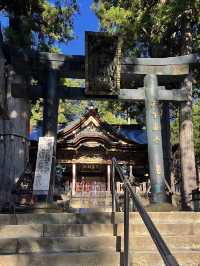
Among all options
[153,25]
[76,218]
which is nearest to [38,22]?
[153,25]

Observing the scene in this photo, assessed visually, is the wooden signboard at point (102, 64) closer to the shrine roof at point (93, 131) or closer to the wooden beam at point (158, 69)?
the wooden beam at point (158, 69)

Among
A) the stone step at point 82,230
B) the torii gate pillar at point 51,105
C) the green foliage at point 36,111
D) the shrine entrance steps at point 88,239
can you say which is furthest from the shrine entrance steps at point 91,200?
the stone step at point 82,230

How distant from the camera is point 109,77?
912 centimetres

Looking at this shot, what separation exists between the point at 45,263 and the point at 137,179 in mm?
19442

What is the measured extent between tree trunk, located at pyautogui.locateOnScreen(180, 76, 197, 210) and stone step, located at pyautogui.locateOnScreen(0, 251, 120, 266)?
916cm

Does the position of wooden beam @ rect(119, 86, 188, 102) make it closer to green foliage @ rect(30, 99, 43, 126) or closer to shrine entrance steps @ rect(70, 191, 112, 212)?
green foliage @ rect(30, 99, 43, 126)

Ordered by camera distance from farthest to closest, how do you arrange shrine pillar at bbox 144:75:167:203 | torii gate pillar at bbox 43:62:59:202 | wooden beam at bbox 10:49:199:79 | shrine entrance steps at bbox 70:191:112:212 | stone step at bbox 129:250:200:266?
shrine entrance steps at bbox 70:191:112:212
wooden beam at bbox 10:49:199:79
torii gate pillar at bbox 43:62:59:202
shrine pillar at bbox 144:75:167:203
stone step at bbox 129:250:200:266

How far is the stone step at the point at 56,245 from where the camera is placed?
429 cm

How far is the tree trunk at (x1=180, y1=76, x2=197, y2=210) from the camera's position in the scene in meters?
13.1

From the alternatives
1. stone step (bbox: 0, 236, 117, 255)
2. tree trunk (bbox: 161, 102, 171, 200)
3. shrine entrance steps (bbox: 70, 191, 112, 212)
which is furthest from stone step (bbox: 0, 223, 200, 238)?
shrine entrance steps (bbox: 70, 191, 112, 212)

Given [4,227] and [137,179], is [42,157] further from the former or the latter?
[137,179]

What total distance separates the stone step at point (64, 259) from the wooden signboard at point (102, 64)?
5.38m

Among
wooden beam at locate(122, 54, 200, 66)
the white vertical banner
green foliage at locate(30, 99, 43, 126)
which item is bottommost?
the white vertical banner

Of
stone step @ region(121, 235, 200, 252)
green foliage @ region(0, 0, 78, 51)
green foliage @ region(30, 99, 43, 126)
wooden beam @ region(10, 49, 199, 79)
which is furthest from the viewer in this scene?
green foliage @ region(30, 99, 43, 126)
